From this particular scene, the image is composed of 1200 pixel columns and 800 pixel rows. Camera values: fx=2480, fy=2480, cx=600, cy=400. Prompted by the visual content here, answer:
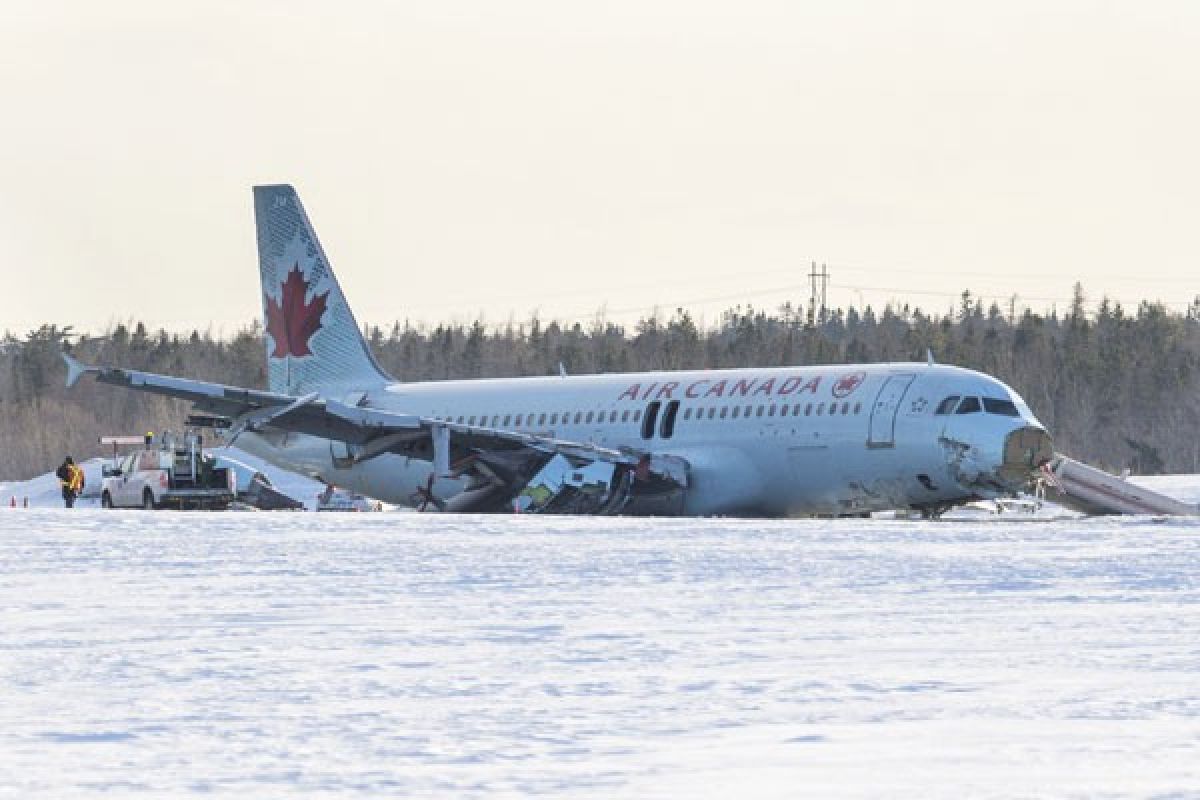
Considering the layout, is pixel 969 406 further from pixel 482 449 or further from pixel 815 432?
pixel 482 449

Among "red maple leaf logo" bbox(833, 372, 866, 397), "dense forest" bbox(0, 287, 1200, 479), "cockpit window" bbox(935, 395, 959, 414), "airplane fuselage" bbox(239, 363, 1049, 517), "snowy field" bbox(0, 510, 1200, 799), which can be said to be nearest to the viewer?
"snowy field" bbox(0, 510, 1200, 799)

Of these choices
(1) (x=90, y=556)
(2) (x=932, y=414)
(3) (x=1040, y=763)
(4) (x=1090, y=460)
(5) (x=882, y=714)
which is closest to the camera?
(3) (x=1040, y=763)

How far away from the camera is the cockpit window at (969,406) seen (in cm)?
4266

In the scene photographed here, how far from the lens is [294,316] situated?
57.4 meters

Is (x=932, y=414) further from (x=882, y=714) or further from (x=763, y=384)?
(x=882, y=714)

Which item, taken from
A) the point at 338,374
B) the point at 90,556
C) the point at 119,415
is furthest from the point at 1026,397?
the point at 90,556

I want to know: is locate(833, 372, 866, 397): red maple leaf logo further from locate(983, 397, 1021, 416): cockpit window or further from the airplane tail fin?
the airplane tail fin

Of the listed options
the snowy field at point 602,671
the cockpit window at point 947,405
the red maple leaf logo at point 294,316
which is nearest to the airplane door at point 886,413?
the cockpit window at point 947,405

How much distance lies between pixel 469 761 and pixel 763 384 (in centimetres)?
3212

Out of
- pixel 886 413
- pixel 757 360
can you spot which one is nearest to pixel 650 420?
pixel 886 413

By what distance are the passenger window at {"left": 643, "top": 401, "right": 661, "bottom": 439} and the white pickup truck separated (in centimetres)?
1259

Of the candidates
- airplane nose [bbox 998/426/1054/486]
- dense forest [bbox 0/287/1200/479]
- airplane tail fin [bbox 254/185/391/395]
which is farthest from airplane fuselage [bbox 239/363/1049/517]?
dense forest [bbox 0/287/1200/479]

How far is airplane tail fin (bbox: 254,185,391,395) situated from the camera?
56812 mm

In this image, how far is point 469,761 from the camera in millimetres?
13906
